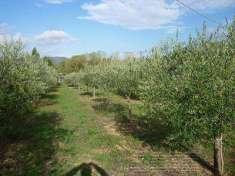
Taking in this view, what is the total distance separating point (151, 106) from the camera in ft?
36.9

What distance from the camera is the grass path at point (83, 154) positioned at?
10125 mm

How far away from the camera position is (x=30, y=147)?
12883 millimetres

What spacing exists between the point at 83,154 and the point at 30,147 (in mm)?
3264

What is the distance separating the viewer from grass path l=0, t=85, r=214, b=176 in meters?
10.1

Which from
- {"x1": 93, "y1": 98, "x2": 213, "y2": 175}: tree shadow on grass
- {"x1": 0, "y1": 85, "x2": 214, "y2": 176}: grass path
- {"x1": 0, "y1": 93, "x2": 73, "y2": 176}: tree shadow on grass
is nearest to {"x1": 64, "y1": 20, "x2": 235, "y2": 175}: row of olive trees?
{"x1": 93, "y1": 98, "x2": 213, "y2": 175}: tree shadow on grass

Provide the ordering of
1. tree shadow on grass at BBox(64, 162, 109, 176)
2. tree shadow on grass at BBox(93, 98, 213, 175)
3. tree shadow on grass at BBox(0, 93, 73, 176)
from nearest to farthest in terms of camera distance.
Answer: tree shadow on grass at BBox(64, 162, 109, 176)
tree shadow on grass at BBox(0, 93, 73, 176)
tree shadow on grass at BBox(93, 98, 213, 175)

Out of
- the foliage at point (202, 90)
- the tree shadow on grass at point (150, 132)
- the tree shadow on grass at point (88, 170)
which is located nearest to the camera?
the foliage at point (202, 90)

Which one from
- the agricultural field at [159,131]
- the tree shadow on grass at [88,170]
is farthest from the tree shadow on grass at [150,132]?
the tree shadow on grass at [88,170]

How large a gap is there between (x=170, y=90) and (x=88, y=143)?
265 inches

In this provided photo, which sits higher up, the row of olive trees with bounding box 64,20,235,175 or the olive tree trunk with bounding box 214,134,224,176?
the row of olive trees with bounding box 64,20,235,175

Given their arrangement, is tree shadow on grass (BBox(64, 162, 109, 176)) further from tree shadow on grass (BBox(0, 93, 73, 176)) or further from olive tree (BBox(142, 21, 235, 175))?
olive tree (BBox(142, 21, 235, 175))

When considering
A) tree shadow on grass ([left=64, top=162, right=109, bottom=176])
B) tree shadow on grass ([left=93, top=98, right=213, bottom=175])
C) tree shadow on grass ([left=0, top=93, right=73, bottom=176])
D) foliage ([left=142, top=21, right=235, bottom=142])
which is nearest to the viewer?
foliage ([left=142, top=21, right=235, bottom=142])

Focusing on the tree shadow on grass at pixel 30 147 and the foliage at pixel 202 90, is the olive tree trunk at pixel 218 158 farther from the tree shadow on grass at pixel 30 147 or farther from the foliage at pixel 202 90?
the tree shadow on grass at pixel 30 147

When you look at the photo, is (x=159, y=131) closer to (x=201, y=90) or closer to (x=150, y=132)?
(x=150, y=132)
